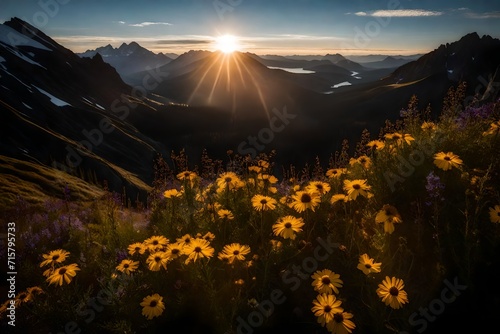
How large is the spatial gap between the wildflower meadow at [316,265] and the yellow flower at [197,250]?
0.07 ft

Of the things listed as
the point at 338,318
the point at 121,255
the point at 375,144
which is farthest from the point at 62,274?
the point at 375,144

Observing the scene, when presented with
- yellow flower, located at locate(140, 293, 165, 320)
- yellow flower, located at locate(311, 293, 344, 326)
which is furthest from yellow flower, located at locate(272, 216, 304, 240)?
yellow flower, located at locate(140, 293, 165, 320)

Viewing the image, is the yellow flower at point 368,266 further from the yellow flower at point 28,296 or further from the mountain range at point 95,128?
the yellow flower at point 28,296

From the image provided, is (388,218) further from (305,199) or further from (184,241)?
(184,241)

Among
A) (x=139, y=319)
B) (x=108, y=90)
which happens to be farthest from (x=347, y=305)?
(x=108, y=90)

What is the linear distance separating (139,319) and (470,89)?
22195cm

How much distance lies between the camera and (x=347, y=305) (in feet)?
13.9

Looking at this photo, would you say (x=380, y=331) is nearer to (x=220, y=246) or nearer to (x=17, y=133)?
(x=220, y=246)

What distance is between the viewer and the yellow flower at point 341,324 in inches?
130

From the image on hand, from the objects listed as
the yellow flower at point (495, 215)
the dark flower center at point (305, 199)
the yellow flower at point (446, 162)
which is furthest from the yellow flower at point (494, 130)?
the dark flower center at point (305, 199)

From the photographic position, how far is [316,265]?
481cm

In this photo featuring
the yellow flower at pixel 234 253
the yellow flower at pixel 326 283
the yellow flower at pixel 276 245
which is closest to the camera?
the yellow flower at pixel 326 283

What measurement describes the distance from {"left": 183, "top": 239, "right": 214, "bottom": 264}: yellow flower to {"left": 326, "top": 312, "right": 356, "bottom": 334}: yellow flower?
175cm

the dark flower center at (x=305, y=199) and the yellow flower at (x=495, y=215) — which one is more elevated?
the yellow flower at (x=495, y=215)
